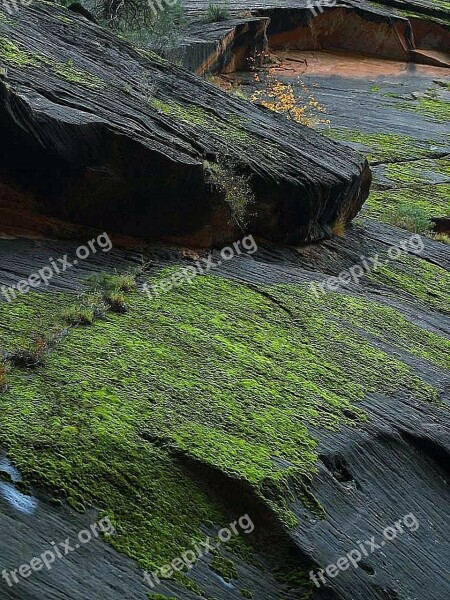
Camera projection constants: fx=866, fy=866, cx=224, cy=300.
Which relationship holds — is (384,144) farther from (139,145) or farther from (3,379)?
(3,379)

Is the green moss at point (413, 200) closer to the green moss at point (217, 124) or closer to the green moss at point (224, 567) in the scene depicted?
the green moss at point (217, 124)

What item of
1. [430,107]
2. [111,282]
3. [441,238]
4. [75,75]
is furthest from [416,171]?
[111,282]

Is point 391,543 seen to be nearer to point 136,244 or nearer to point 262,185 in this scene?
point 136,244

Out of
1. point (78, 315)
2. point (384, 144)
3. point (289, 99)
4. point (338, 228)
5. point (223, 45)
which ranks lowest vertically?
point (78, 315)

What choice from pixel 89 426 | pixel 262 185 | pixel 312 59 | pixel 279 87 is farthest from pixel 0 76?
pixel 312 59

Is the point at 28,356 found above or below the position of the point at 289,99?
below

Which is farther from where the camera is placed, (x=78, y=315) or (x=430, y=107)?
(x=430, y=107)

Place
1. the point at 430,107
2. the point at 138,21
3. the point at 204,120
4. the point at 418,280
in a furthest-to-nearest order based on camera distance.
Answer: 1. the point at 430,107
2. the point at 138,21
3. the point at 418,280
4. the point at 204,120

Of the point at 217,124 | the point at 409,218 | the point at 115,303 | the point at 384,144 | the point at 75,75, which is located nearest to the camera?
the point at 115,303
